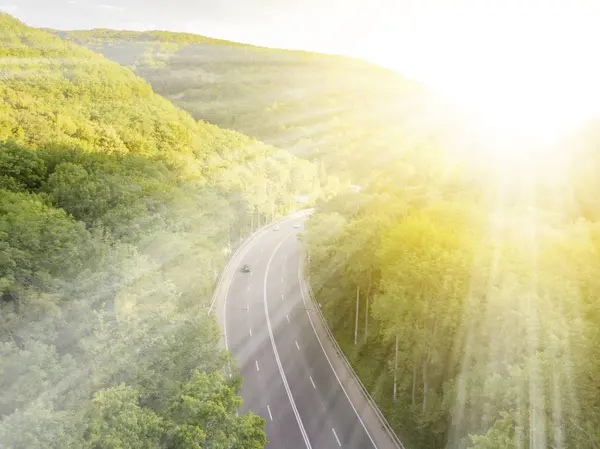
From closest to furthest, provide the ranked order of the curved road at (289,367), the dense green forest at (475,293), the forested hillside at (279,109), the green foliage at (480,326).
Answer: the green foliage at (480,326) < the dense green forest at (475,293) < the curved road at (289,367) < the forested hillside at (279,109)

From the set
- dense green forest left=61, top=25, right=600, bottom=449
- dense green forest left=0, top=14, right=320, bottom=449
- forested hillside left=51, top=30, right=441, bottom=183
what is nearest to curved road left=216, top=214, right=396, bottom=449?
dense green forest left=61, top=25, right=600, bottom=449

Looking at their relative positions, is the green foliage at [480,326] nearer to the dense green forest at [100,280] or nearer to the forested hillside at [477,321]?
the forested hillside at [477,321]

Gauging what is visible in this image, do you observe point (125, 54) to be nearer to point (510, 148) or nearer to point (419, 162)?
point (419, 162)

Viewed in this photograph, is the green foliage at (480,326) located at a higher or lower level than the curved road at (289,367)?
higher

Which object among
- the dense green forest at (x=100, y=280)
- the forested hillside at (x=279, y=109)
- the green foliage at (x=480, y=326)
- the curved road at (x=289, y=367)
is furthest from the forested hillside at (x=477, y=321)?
the forested hillside at (x=279, y=109)

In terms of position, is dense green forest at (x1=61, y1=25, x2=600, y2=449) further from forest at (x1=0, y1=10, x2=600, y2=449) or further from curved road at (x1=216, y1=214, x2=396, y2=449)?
curved road at (x1=216, y1=214, x2=396, y2=449)

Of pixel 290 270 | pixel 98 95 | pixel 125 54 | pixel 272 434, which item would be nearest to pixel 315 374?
pixel 272 434

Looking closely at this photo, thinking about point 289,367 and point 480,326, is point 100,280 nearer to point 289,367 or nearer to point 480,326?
point 289,367
